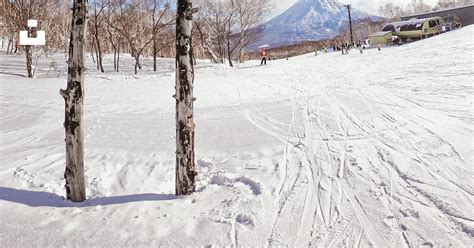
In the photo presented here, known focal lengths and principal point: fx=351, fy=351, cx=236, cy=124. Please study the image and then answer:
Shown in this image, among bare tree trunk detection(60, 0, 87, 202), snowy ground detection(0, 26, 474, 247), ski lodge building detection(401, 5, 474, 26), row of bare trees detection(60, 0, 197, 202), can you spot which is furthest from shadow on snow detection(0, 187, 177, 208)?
ski lodge building detection(401, 5, 474, 26)

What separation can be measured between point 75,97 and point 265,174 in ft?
12.0

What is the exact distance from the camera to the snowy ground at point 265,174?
469 cm

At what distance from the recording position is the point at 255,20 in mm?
42688

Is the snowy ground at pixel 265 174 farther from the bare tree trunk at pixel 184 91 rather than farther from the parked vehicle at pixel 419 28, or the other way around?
the parked vehicle at pixel 419 28

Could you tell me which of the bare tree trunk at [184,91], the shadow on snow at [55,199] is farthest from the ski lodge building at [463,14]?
the shadow on snow at [55,199]

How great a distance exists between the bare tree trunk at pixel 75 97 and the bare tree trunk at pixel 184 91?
141 cm

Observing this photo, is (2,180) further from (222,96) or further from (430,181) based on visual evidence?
(222,96)

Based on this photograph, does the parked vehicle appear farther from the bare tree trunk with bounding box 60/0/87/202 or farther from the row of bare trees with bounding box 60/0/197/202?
the bare tree trunk with bounding box 60/0/87/202

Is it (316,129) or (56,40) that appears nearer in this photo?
(316,129)

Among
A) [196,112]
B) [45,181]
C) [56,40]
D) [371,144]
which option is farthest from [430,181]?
[56,40]

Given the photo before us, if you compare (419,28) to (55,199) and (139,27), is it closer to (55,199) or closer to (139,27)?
(139,27)

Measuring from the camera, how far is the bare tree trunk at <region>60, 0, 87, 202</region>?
16.9ft

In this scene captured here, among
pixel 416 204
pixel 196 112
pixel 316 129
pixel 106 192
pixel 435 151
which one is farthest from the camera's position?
pixel 196 112

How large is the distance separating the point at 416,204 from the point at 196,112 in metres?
9.14
